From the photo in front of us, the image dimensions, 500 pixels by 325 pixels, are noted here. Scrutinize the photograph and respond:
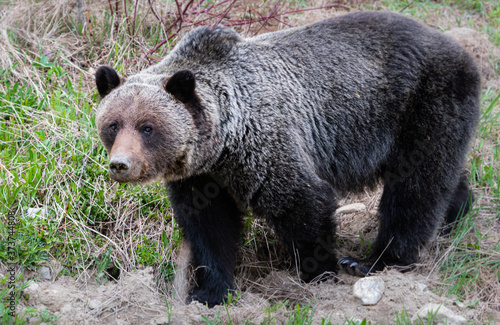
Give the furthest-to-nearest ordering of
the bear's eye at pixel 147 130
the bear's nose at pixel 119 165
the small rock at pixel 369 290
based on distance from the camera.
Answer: the small rock at pixel 369 290 < the bear's eye at pixel 147 130 < the bear's nose at pixel 119 165

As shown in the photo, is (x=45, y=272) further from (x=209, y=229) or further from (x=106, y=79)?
(x=106, y=79)

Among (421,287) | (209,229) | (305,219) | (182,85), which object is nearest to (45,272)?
(209,229)

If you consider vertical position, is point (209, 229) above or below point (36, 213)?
below

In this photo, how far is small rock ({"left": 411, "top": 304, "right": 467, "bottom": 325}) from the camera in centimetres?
481

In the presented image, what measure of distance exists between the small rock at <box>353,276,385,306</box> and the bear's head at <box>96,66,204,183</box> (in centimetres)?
212

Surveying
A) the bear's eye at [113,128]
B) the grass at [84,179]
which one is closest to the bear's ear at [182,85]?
the bear's eye at [113,128]

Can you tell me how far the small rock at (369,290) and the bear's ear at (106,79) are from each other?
3181 millimetres

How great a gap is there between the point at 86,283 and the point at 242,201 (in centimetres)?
189

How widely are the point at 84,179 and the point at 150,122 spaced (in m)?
2.06

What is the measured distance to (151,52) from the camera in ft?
26.6

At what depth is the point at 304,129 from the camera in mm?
5953

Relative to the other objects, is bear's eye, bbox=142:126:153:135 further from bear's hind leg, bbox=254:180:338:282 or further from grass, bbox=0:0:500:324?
grass, bbox=0:0:500:324

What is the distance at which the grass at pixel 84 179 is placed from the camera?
589 cm

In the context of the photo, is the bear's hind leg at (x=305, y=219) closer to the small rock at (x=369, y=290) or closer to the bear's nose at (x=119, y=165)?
the small rock at (x=369, y=290)
